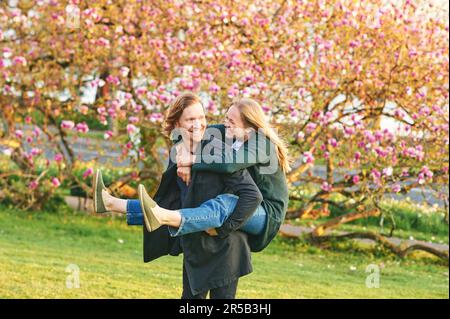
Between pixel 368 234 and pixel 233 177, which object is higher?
pixel 233 177

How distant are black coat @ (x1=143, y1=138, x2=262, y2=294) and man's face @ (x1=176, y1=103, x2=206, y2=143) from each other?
0.20 metres

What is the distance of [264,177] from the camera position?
4.17 meters

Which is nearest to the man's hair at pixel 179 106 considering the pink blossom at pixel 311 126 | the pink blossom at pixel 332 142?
the pink blossom at pixel 311 126

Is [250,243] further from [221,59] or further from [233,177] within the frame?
[221,59]

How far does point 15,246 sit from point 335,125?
4.02m

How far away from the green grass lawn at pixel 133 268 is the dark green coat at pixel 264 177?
2.84 metres

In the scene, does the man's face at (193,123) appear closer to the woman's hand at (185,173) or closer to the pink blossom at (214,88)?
the woman's hand at (185,173)

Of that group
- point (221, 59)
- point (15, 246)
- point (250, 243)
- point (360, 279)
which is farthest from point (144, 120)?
point (250, 243)

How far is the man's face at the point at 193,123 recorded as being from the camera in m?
4.21

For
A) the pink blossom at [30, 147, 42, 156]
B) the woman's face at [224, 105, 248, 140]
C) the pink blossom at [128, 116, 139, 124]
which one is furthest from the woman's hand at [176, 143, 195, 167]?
the pink blossom at [30, 147, 42, 156]

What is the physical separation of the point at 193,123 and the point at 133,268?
4.14 meters

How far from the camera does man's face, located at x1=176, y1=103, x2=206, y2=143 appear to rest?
4.21m

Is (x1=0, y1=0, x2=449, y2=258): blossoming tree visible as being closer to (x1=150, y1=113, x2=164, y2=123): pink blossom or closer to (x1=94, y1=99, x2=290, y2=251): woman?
(x1=150, y1=113, x2=164, y2=123): pink blossom
